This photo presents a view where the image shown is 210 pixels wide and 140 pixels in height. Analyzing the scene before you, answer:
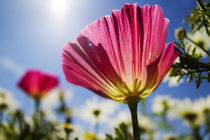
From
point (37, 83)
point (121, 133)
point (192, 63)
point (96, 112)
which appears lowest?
point (121, 133)

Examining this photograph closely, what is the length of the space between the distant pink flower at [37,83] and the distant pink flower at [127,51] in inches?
61.0

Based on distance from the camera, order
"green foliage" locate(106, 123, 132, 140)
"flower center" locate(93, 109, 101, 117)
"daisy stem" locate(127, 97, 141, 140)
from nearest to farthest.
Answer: "daisy stem" locate(127, 97, 141, 140), "green foliage" locate(106, 123, 132, 140), "flower center" locate(93, 109, 101, 117)

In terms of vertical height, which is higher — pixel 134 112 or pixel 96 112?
pixel 96 112

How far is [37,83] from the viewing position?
6.65 feet

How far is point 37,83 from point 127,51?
1717 millimetres

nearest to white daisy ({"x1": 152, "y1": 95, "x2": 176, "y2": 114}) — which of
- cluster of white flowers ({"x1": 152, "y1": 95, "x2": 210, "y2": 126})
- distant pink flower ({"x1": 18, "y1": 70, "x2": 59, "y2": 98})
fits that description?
cluster of white flowers ({"x1": 152, "y1": 95, "x2": 210, "y2": 126})

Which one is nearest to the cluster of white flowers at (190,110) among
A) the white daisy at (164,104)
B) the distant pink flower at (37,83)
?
the white daisy at (164,104)

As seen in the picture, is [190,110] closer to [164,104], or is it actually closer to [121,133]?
[164,104]

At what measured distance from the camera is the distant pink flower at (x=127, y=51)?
1.48 ft

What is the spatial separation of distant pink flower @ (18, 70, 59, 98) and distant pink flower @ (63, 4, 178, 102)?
155cm

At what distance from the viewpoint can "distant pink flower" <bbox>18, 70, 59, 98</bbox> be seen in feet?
6.46

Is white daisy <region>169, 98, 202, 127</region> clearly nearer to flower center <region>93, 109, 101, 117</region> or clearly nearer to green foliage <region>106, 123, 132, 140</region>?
flower center <region>93, 109, 101, 117</region>

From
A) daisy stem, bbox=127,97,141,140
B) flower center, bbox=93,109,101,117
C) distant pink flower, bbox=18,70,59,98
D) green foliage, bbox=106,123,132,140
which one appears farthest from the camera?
flower center, bbox=93,109,101,117

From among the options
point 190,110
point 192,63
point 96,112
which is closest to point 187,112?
point 190,110
